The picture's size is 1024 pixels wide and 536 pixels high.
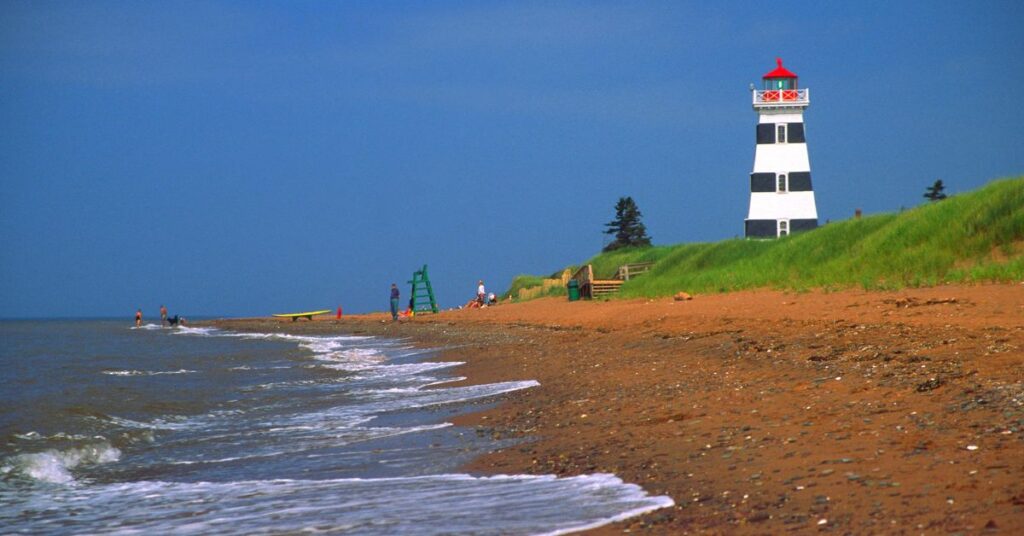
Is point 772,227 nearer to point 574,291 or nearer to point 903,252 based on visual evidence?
point 574,291

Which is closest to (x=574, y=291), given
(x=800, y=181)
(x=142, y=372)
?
(x=800, y=181)

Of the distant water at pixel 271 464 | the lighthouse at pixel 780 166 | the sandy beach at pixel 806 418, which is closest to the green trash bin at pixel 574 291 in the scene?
the lighthouse at pixel 780 166

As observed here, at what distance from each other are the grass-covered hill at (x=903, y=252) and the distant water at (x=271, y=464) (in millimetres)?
9998

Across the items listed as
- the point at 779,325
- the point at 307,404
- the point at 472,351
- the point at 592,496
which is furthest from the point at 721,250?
the point at 592,496

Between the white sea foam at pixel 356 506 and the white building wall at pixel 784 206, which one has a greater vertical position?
the white building wall at pixel 784 206

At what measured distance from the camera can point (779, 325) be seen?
16.1 metres

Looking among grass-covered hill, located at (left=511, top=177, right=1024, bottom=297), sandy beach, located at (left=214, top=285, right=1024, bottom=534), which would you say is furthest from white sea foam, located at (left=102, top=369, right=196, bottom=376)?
grass-covered hill, located at (left=511, top=177, right=1024, bottom=297)

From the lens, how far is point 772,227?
162 feet

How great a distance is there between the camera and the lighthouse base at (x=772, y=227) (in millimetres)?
49188

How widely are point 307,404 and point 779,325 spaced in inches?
292

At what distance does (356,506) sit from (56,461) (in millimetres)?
5170

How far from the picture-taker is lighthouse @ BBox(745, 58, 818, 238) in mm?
49531

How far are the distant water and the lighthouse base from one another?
3161 cm

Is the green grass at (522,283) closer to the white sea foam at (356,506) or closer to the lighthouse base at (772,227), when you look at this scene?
the lighthouse base at (772,227)
